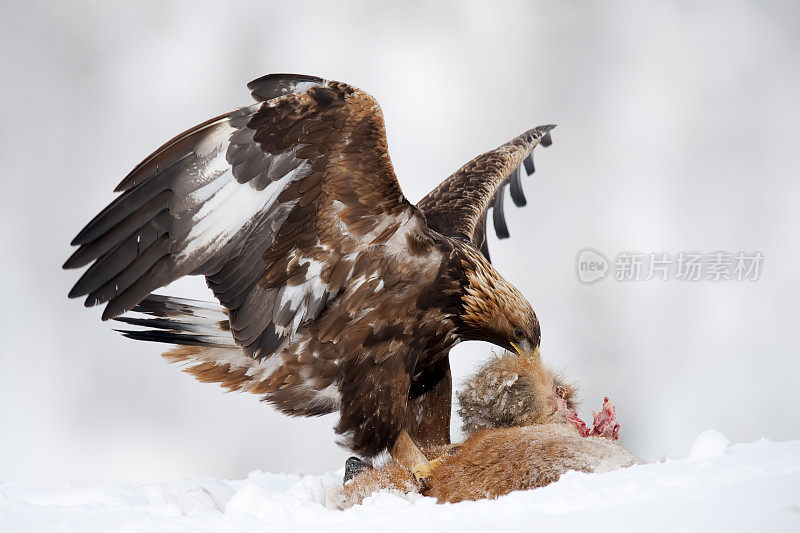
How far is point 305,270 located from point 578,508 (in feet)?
3.91

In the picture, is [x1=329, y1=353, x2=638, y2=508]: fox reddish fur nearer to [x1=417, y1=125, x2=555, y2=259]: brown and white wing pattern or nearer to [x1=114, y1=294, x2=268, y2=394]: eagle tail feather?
[x1=114, y1=294, x2=268, y2=394]: eagle tail feather

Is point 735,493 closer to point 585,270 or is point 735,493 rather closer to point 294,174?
point 294,174

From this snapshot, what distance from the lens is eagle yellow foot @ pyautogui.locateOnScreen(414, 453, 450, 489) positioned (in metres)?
2.40

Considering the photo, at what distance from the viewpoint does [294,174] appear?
7.52 ft

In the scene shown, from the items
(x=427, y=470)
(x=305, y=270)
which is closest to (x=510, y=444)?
(x=427, y=470)

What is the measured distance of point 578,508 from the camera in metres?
1.60

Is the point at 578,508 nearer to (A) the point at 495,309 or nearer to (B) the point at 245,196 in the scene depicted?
(A) the point at 495,309

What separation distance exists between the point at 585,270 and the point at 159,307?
2953 millimetres

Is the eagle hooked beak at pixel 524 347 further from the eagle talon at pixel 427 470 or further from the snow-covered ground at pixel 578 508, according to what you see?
the snow-covered ground at pixel 578 508

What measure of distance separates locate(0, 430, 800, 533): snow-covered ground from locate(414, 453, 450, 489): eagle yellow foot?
132mm

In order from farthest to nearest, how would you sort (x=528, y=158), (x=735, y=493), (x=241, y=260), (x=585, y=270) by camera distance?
(x=585, y=270) < (x=528, y=158) < (x=241, y=260) < (x=735, y=493)

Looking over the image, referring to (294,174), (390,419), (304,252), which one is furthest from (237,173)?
(390,419)

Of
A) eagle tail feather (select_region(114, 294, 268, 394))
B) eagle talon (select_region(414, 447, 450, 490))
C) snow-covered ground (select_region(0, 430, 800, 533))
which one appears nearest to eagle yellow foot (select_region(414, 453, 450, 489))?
eagle talon (select_region(414, 447, 450, 490))

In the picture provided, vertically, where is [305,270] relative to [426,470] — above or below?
above
